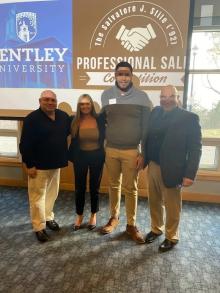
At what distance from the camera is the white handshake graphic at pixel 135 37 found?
3.05 meters

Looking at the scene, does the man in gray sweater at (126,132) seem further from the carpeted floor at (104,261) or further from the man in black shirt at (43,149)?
the man in black shirt at (43,149)

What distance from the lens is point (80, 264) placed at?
7.36 ft

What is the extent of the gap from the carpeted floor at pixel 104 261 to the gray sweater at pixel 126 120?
0.94 meters

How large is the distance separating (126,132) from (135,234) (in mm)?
984

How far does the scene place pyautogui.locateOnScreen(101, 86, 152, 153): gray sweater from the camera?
8.02 feet

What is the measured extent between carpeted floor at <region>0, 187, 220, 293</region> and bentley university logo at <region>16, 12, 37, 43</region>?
2117 mm

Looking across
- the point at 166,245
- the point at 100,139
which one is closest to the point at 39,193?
the point at 100,139

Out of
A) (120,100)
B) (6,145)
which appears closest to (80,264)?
(120,100)

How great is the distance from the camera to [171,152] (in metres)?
2.23

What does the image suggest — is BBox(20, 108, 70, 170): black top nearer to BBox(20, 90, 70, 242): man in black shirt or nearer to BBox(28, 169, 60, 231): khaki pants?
BBox(20, 90, 70, 242): man in black shirt

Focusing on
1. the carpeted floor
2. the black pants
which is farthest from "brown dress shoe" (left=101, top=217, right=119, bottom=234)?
the black pants

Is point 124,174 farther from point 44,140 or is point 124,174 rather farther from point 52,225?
point 52,225

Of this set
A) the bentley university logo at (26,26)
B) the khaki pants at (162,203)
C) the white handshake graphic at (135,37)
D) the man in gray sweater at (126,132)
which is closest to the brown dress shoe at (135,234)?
the man in gray sweater at (126,132)

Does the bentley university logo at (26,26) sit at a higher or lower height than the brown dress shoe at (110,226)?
higher
